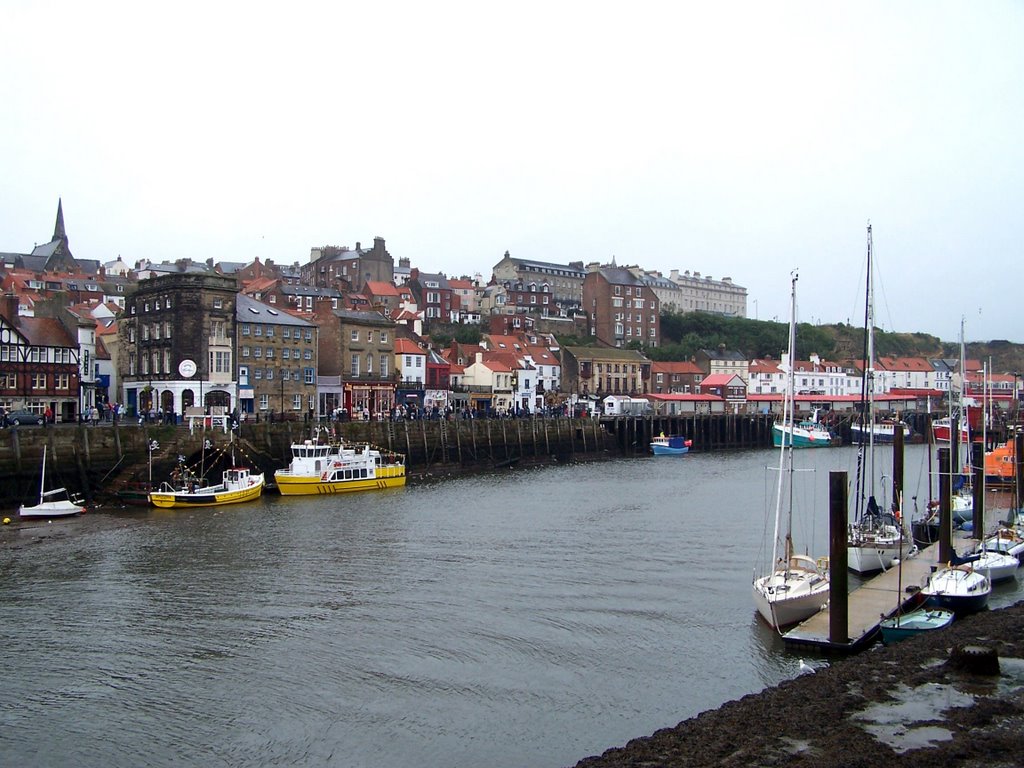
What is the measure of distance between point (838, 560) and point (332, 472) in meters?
33.6

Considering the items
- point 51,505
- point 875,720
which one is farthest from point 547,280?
point 875,720

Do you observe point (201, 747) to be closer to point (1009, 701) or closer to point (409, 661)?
point (409, 661)

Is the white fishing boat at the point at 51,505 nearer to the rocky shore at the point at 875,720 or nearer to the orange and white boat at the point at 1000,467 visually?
the rocky shore at the point at 875,720

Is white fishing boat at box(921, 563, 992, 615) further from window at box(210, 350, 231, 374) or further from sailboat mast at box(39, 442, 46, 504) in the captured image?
window at box(210, 350, 231, 374)

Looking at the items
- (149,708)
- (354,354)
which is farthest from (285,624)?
(354,354)

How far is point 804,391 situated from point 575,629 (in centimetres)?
10406

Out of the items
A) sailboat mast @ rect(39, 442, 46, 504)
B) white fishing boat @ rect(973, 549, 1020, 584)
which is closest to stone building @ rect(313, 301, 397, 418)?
sailboat mast @ rect(39, 442, 46, 504)

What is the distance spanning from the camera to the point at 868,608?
2322cm

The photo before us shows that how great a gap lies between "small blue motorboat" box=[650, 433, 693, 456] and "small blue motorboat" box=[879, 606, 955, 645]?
197 ft

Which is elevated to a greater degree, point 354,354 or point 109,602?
point 354,354

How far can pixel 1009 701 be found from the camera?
16266mm

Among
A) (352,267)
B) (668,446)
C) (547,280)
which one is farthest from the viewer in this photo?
(547,280)

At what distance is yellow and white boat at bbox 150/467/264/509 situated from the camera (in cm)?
4322

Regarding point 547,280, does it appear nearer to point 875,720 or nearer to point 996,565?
point 996,565
